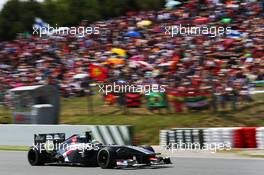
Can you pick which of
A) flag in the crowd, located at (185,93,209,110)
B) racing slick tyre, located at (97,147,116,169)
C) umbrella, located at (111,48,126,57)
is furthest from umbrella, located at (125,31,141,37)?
racing slick tyre, located at (97,147,116,169)

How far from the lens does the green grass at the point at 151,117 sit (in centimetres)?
1817

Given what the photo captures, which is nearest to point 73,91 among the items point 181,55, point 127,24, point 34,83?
point 34,83

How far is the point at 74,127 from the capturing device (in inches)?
734

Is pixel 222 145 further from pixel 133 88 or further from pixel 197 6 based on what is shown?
pixel 197 6

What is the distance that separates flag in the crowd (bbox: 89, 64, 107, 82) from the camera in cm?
2148

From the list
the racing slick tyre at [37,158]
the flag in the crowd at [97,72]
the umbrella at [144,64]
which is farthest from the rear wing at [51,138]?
the umbrella at [144,64]

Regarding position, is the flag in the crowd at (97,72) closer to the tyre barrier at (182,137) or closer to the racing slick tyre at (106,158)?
the tyre barrier at (182,137)

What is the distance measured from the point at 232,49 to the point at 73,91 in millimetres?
7154

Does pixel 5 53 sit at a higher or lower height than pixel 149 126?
higher

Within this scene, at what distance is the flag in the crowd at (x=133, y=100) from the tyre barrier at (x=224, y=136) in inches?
132

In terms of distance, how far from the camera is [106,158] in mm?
10430

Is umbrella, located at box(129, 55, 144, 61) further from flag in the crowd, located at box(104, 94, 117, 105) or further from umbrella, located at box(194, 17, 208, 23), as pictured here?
umbrella, located at box(194, 17, 208, 23)

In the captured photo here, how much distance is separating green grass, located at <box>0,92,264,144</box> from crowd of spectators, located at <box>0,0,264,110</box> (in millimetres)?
572

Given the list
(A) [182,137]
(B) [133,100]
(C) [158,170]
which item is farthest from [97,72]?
(C) [158,170]
